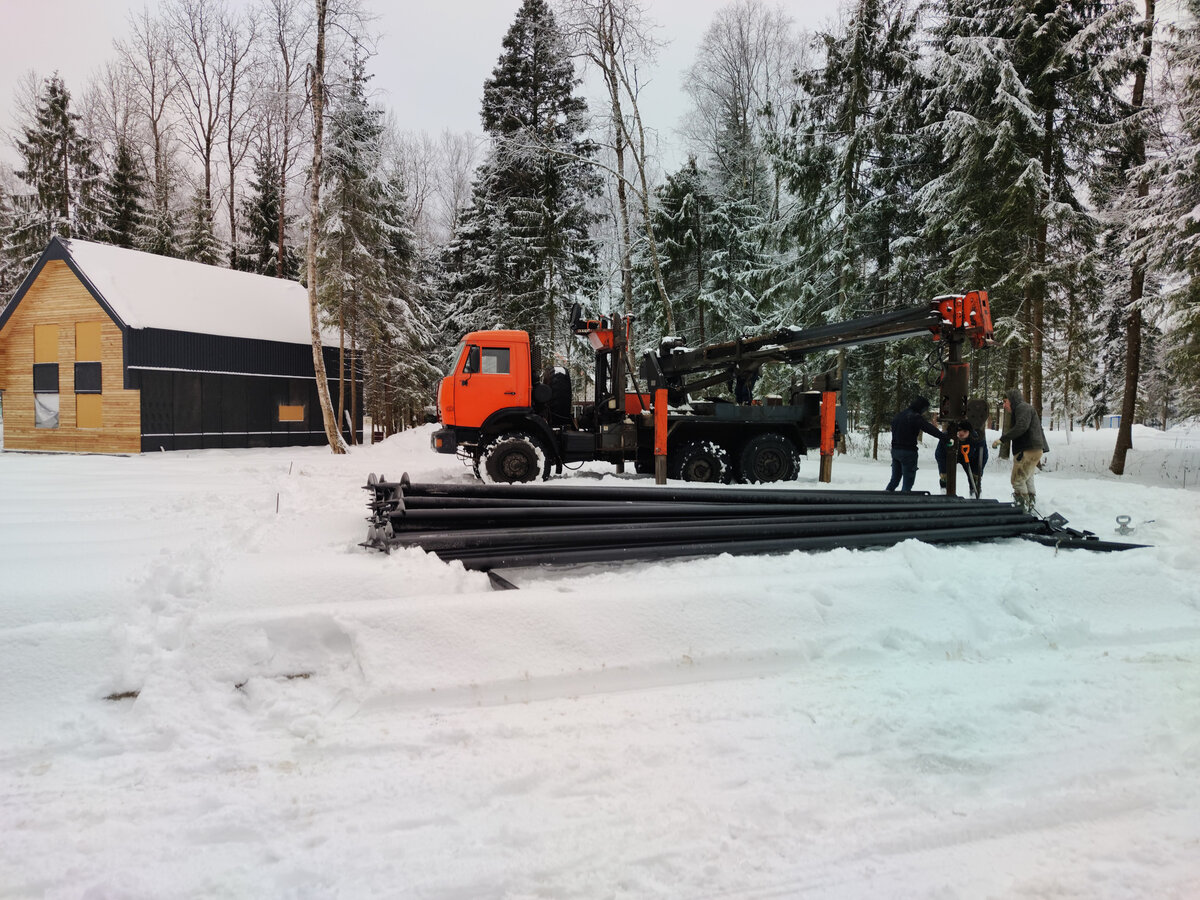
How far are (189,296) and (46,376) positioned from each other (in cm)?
503

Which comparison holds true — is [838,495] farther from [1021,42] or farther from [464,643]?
[1021,42]

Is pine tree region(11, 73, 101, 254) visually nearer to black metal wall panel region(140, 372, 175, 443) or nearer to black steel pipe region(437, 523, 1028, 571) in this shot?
black metal wall panel region(140, 372, 175, 443)

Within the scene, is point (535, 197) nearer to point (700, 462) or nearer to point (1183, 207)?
point (700, 462)

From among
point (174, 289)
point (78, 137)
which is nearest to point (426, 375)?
point (174, 289)

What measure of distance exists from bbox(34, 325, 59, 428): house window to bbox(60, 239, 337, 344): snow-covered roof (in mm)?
2704

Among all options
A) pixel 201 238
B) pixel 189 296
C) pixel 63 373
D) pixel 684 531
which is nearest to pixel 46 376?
pixel 63 373

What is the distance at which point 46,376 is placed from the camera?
21141 millimetres

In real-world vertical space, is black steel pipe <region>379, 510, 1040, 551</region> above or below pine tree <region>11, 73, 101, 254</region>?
below

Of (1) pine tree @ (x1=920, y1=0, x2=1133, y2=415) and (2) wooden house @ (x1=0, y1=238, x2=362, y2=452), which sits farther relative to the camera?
(2) wooden house @ (x1=0, y1=238, x2=362, y2=452)

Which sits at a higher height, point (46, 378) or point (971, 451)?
point (46, 378)

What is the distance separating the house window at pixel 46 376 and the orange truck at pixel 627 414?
17.0 meters

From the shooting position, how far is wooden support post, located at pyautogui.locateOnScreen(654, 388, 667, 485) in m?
Result: 11.0

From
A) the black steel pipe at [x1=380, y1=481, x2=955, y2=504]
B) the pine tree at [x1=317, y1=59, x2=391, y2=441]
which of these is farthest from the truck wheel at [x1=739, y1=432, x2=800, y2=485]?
the pine tree at [x1=317, y1=59, x2=391, y2=441]

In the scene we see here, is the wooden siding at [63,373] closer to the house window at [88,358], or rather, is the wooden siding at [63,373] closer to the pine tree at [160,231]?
the house window at [88,358]
